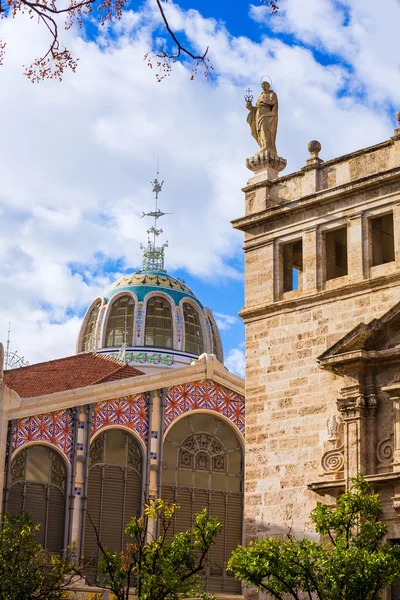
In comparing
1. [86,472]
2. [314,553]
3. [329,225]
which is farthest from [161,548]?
[86,472]

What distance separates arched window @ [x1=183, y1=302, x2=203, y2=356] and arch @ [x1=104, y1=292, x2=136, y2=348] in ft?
6.92

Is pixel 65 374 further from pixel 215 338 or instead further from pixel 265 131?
pixel 265 131

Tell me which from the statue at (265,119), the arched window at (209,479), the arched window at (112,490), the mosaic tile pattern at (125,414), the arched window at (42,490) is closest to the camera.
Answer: the statue at (265,119)

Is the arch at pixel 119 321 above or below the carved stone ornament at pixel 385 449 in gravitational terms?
above

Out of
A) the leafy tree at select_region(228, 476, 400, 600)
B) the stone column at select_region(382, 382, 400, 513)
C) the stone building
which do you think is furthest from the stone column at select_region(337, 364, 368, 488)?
the stone building

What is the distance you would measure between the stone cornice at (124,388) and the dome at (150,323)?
1020cm

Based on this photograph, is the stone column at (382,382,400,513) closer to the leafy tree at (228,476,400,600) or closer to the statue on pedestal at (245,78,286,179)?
the leafy tree at (228,476,400,600)

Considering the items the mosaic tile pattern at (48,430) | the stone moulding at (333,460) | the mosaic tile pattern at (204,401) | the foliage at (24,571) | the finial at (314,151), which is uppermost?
the finial at (314,151)

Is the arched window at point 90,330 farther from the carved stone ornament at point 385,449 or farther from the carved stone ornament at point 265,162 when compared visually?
the carved stone ornament at point 385,449

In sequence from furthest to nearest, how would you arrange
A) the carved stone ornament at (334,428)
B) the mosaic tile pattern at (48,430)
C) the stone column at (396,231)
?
the mosaic tile pattern at (48,430) < the stone column at (396,231) < the carved stone ornament at (334,428)

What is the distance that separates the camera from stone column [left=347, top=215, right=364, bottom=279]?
22.8 meters

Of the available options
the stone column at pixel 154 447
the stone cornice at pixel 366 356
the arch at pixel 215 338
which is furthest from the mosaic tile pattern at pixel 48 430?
the arch at pixel 215 338

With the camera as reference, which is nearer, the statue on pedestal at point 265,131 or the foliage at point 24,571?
the foliage at point 24,571

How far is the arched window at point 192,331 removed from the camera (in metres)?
46.1
